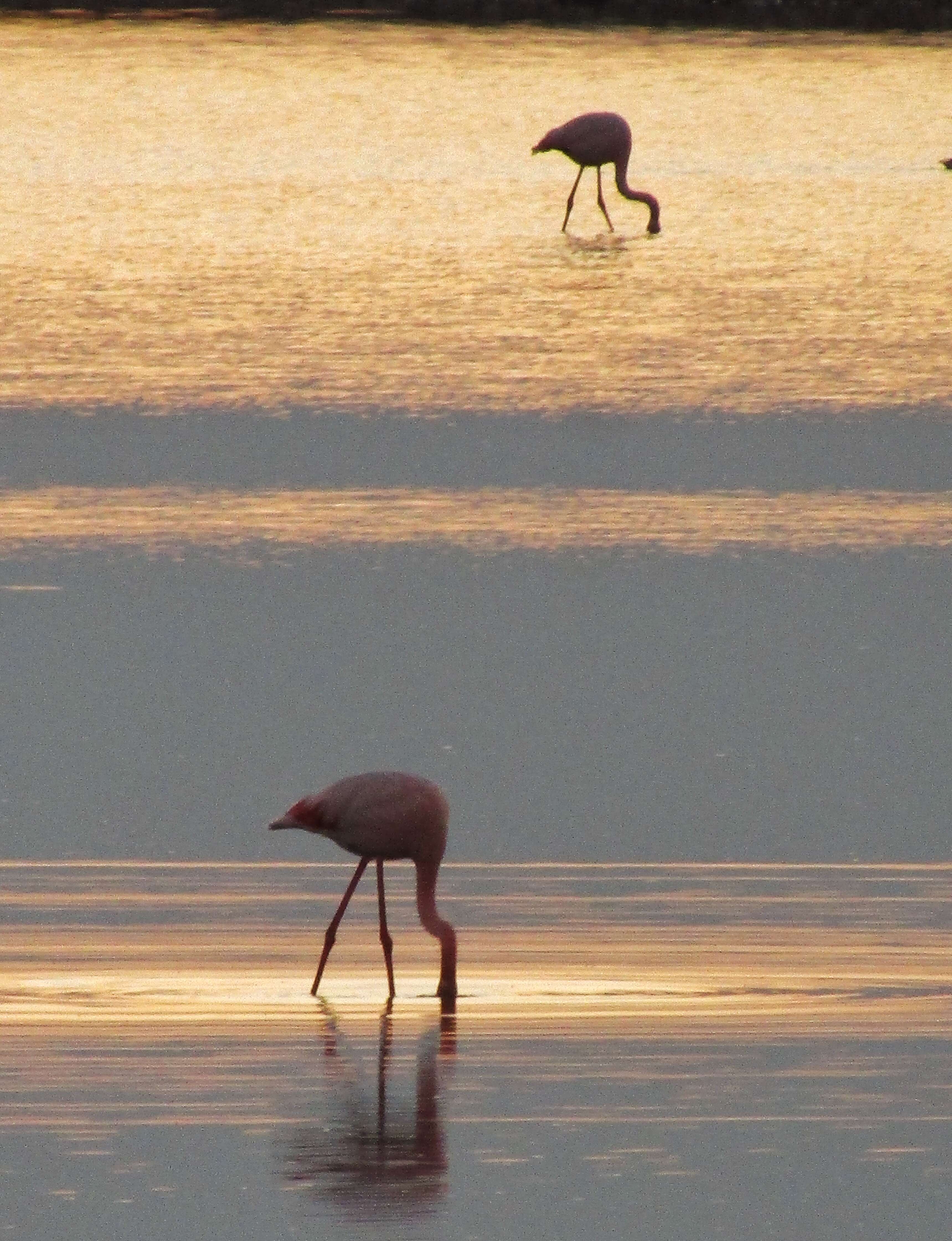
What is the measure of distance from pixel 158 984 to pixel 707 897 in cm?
152

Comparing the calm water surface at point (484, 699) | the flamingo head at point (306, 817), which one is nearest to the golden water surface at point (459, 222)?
the calm water surface at point (484, 699)

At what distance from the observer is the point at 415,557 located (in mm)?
11359

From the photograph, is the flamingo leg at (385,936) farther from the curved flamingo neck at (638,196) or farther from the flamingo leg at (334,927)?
the curved flamingo neck at (638,196)

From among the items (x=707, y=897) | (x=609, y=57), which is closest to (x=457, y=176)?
(x=609, y=57)

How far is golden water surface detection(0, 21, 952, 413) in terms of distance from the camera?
14.8 meters

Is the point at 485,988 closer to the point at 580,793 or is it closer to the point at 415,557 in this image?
the point at 580,793

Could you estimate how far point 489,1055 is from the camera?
648cm

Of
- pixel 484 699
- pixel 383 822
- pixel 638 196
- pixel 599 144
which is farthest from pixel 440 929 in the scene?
pixel 599 144

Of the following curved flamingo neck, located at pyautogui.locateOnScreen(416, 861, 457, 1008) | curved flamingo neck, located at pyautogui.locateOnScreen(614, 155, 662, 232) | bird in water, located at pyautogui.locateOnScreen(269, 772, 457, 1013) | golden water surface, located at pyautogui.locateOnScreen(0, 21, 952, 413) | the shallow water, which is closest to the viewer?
the shallow water

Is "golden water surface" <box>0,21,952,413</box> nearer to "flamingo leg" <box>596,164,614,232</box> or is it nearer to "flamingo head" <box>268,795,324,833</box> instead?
"flamingo leg" <box>596,164,614,232</box>

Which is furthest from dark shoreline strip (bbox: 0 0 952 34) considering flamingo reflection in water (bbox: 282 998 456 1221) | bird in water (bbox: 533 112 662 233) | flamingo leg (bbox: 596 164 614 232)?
flamingo reflection in water (bbox: 282 998 456 1221)

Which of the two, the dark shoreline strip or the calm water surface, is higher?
the calm water surface

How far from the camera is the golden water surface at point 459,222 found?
14.8 metres

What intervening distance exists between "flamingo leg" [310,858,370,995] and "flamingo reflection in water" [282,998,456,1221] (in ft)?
1.65
